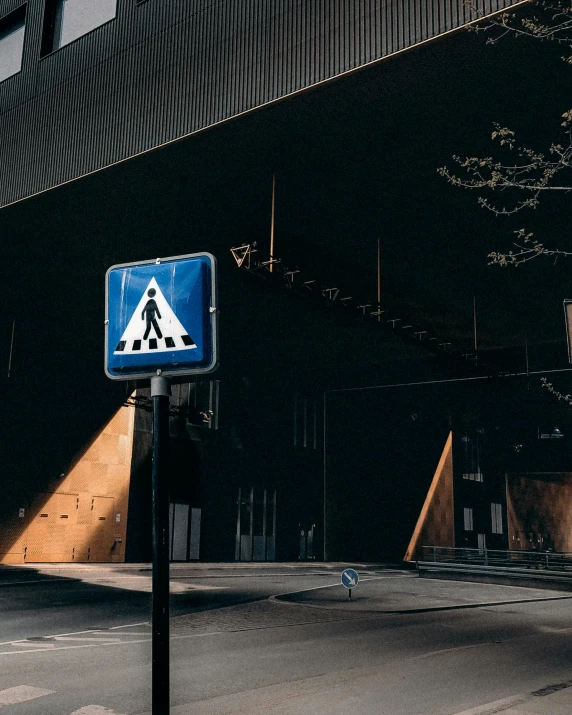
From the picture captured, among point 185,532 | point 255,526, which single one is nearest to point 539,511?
point 255,526

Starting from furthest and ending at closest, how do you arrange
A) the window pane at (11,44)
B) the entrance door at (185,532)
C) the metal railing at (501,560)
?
the entrance door at (185,532) → the metal railing at (501,560) → the window pane at (11,44)

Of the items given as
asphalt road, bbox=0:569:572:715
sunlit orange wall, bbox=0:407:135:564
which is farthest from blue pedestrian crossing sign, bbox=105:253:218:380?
sunlit orange wall, bbox=0:407:135:564

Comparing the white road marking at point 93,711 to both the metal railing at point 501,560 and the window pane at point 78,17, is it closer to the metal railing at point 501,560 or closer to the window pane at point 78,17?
the window pane at point 78,17

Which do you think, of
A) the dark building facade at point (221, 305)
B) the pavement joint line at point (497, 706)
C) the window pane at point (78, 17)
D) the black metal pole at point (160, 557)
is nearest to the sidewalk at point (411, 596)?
the dark building facade at point (221, 305)

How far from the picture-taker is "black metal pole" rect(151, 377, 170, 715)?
117 inches

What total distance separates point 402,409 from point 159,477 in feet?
136

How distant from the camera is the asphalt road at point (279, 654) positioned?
24.3ft

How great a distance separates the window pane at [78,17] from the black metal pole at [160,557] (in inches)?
588

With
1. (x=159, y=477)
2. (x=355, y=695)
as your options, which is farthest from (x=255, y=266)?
(x=159, y=477)

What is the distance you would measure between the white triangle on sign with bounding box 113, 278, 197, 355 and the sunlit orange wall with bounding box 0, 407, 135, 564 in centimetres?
2597

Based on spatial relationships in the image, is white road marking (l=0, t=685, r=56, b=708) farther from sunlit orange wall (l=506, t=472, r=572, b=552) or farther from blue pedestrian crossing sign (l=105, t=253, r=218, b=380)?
sunlit orange wall (l=506, t=472, r=572, b=552)

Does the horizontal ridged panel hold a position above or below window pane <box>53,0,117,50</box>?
below

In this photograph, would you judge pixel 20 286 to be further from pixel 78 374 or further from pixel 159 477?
pixel 159 477

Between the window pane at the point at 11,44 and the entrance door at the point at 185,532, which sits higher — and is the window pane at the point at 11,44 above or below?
above
